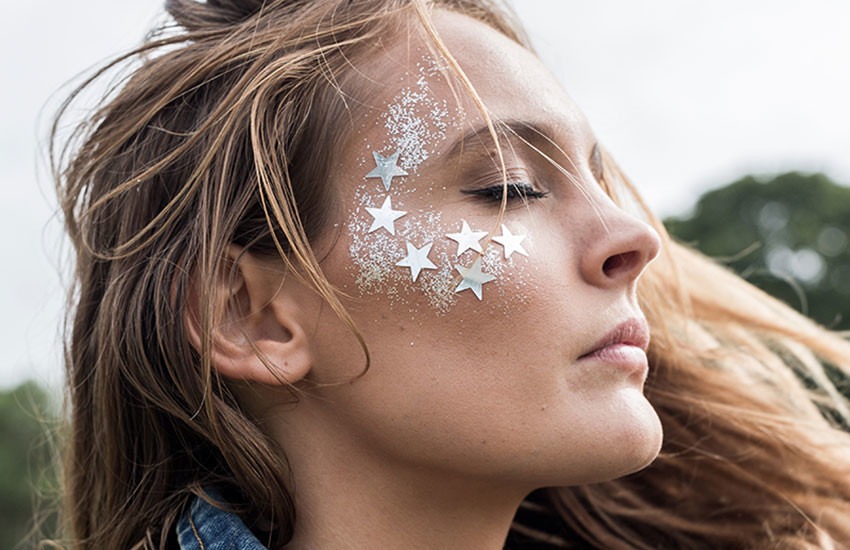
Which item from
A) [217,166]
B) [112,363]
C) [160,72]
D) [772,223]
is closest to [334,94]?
[217,166]

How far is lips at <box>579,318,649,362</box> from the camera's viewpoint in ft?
8.20

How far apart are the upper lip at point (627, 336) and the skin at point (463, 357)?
0.06 feet

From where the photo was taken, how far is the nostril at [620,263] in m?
2.58

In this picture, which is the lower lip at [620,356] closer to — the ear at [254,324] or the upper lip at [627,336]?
the upper lip at [627,336]

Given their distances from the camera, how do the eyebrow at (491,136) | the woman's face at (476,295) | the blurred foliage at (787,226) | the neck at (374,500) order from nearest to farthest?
the woman's face at (476,295) < the eyebrow at (491,136) < the neck at (374,500) < the blurred foliage at (787,226)

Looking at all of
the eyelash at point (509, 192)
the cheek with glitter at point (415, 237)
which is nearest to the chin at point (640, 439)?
the cheek with glitter at point (415, 237)

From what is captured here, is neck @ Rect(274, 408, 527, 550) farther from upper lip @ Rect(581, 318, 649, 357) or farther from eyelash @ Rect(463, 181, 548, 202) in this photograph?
eyelash @ Rect(463, 181, 548, 202)

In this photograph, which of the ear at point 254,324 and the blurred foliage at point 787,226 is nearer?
the ear at point 254,324

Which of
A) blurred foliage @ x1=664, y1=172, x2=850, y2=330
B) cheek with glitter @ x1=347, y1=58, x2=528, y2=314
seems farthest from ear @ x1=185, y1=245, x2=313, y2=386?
blurred foliage @ x1=664, y1=172, x2=850, y2=330

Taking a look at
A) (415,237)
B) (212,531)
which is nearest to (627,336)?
(415,237)

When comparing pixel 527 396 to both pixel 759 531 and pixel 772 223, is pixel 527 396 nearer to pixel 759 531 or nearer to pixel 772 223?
pixel 759 531

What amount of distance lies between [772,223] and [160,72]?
1558 cm

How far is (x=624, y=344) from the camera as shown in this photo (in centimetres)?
255

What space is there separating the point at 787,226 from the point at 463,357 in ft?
50.4
